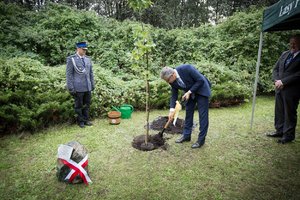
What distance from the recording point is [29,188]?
3.07 metres

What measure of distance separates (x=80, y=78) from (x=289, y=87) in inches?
183

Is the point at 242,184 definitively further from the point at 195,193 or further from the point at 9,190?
the point at 9,190

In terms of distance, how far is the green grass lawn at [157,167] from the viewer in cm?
296

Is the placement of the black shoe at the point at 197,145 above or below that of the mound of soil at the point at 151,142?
above

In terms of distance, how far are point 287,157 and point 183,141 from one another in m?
Result: 1.97

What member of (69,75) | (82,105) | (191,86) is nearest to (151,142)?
(191,86)

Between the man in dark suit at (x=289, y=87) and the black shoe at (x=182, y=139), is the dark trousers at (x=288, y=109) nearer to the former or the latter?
the man in dark suit at (x=289, y=87)

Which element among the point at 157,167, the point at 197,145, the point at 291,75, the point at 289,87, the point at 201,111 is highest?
the point at 291,75

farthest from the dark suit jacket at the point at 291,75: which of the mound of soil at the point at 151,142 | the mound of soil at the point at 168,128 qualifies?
the mound of soil at the point at 151,142

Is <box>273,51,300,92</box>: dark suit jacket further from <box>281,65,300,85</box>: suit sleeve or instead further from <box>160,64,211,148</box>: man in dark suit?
<box>160,64,211,148</box>: man in dark suit

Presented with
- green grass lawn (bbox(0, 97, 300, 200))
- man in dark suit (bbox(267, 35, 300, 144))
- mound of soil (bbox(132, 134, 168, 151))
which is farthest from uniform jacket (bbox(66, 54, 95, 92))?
man in dark suit (bbox(267, 35, 300, 144))

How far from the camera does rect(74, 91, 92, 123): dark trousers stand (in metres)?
5.21

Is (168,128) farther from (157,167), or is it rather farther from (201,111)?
(157,167)

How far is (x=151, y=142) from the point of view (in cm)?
458
